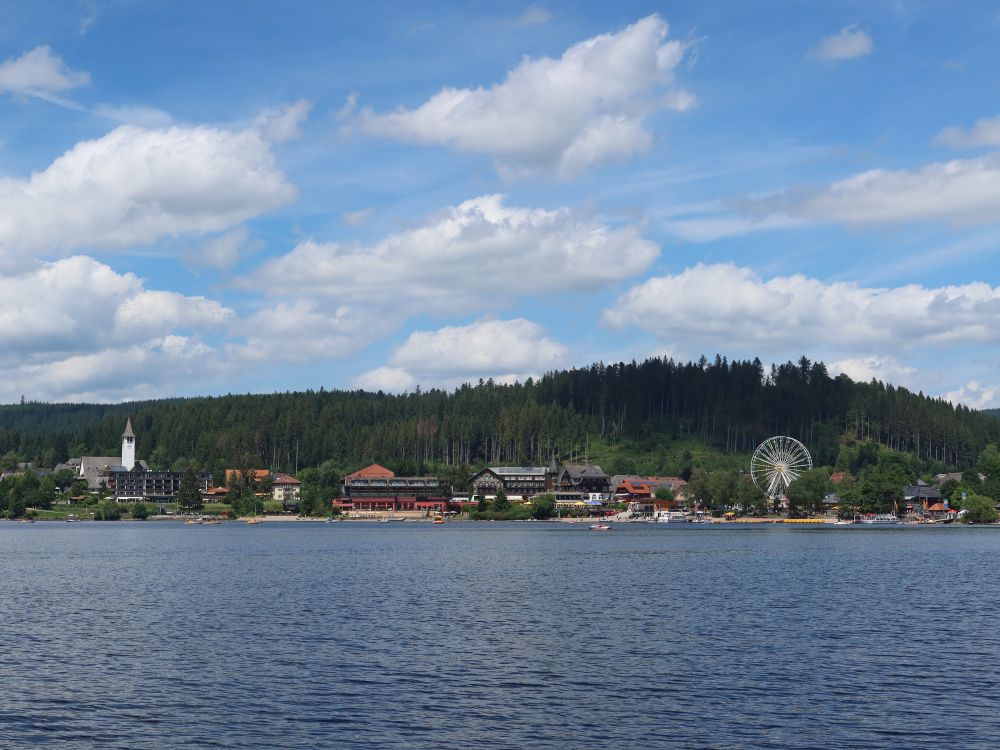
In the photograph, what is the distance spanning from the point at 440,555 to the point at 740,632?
6472 centimetres

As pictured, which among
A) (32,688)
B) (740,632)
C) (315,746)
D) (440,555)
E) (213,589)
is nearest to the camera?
(315,746)

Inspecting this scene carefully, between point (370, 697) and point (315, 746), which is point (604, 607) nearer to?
point (370, 697)

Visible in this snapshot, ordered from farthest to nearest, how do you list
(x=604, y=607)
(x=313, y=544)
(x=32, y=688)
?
(x=313, y=544), (x=604, y=607), (x=32, y=688)

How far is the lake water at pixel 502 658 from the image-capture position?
3391cm

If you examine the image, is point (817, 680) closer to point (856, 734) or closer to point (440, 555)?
point (856, 734)

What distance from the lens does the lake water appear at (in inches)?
1335

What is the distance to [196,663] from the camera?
45.5 metres

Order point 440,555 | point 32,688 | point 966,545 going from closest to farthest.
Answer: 1. point 32,688
2. point 440,555
3. point 966,545

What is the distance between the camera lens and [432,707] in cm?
3694

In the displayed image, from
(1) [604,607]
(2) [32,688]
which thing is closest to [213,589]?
(1) [604,607]

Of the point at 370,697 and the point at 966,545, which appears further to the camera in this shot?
the point at 966,545

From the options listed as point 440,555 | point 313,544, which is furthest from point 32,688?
point 313,544

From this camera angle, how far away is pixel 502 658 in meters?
46.3

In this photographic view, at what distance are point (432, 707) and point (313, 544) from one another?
11180 cm
